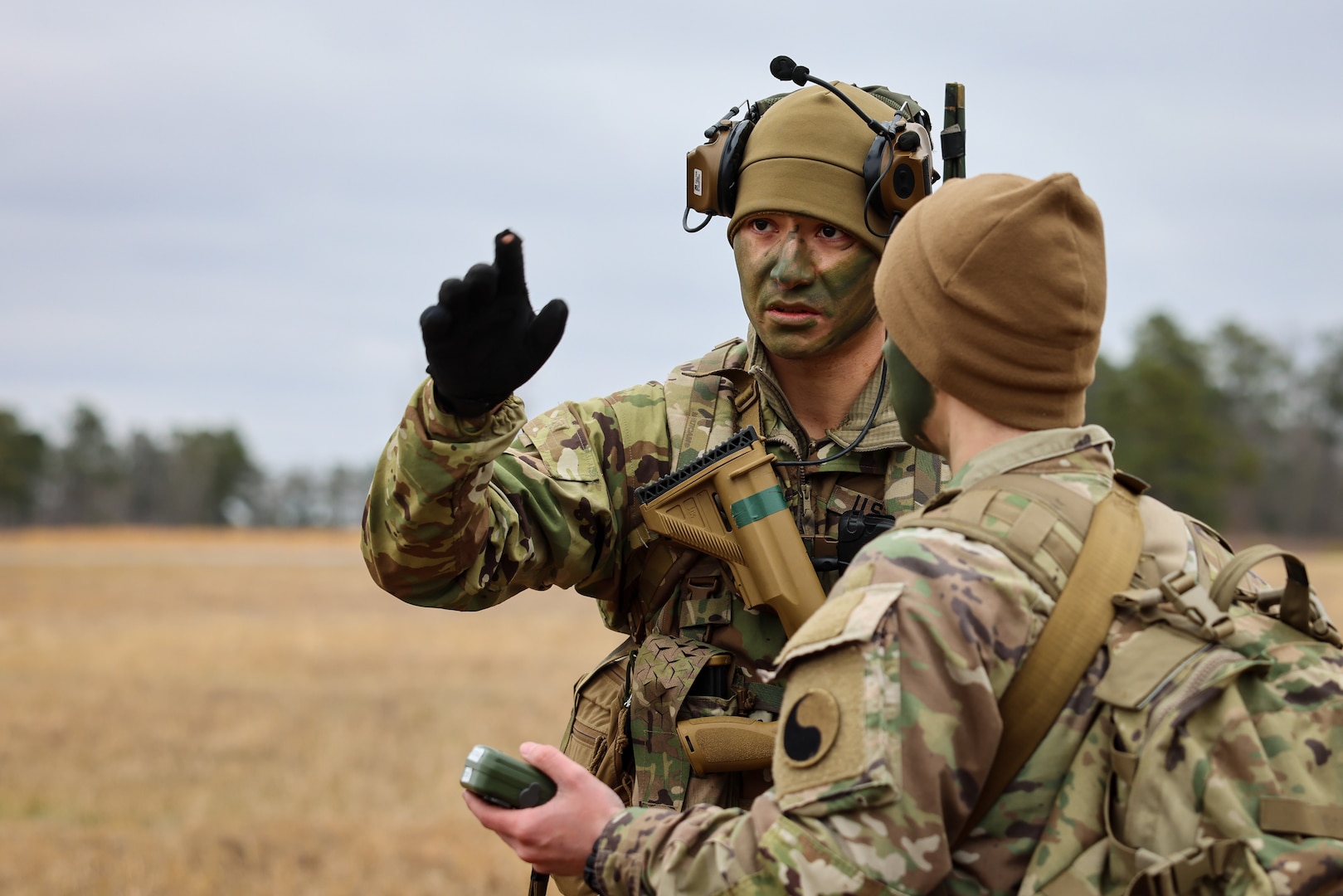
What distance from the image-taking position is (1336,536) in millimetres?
68438

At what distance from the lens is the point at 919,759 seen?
2137 mm

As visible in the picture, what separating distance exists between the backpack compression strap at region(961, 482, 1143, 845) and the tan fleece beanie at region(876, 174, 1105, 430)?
0.39 m

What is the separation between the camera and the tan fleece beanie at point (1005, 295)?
246cm

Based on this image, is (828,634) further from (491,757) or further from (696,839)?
(491,757)

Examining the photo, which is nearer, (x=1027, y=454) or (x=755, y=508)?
(x=1027, y=454)

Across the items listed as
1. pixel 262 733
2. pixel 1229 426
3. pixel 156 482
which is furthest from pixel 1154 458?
pixel 156 482

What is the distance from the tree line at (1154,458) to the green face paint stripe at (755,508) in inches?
1182

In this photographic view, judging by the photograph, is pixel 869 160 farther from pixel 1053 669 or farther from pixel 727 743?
pixel 1053 669

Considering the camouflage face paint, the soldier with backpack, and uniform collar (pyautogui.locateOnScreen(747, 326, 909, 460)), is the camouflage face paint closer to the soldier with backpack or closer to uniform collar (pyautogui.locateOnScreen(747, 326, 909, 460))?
uniform collar (pyautogui.locateOnScreen(747, 326, 909, 460))

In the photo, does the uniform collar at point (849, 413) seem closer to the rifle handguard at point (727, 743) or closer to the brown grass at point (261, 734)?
the rifle handguard at point (727, 743)

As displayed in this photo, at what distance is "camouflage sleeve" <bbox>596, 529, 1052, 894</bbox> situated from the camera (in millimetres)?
2141

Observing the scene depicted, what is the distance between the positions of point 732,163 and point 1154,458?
53460mm

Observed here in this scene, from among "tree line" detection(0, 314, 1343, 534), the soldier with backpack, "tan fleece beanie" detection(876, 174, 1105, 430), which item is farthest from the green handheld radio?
"tree line" detection(0, 314, 1343, 534)

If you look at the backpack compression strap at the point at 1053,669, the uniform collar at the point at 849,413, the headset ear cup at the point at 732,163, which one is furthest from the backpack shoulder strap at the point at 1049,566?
the headset ear cup at the point at 732,163
